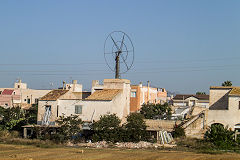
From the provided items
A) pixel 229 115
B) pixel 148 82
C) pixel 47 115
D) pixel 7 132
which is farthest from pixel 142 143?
pixel 148 82

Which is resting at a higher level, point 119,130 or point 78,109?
point 78,109

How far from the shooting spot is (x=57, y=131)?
51594 mm

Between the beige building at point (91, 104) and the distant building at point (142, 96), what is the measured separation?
1697cm

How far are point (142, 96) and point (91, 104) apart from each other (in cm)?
2817

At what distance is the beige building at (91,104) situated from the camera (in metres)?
51.1

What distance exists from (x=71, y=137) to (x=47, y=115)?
6047 mm

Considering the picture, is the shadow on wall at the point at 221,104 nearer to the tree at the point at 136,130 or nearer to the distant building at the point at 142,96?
the tree at the point at 136,130

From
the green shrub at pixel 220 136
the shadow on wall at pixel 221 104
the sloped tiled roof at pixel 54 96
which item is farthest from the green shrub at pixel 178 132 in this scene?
the sloped tiled roof at pixel 54 96

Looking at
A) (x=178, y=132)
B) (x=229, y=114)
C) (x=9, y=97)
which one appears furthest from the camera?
(x=9, y=97)

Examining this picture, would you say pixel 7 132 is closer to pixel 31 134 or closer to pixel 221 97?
pixel 31 134

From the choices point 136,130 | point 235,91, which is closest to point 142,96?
point 235,91

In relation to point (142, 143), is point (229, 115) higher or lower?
higher

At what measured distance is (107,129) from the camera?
47375mm

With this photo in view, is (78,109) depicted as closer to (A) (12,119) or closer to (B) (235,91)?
(A) (12,119)
